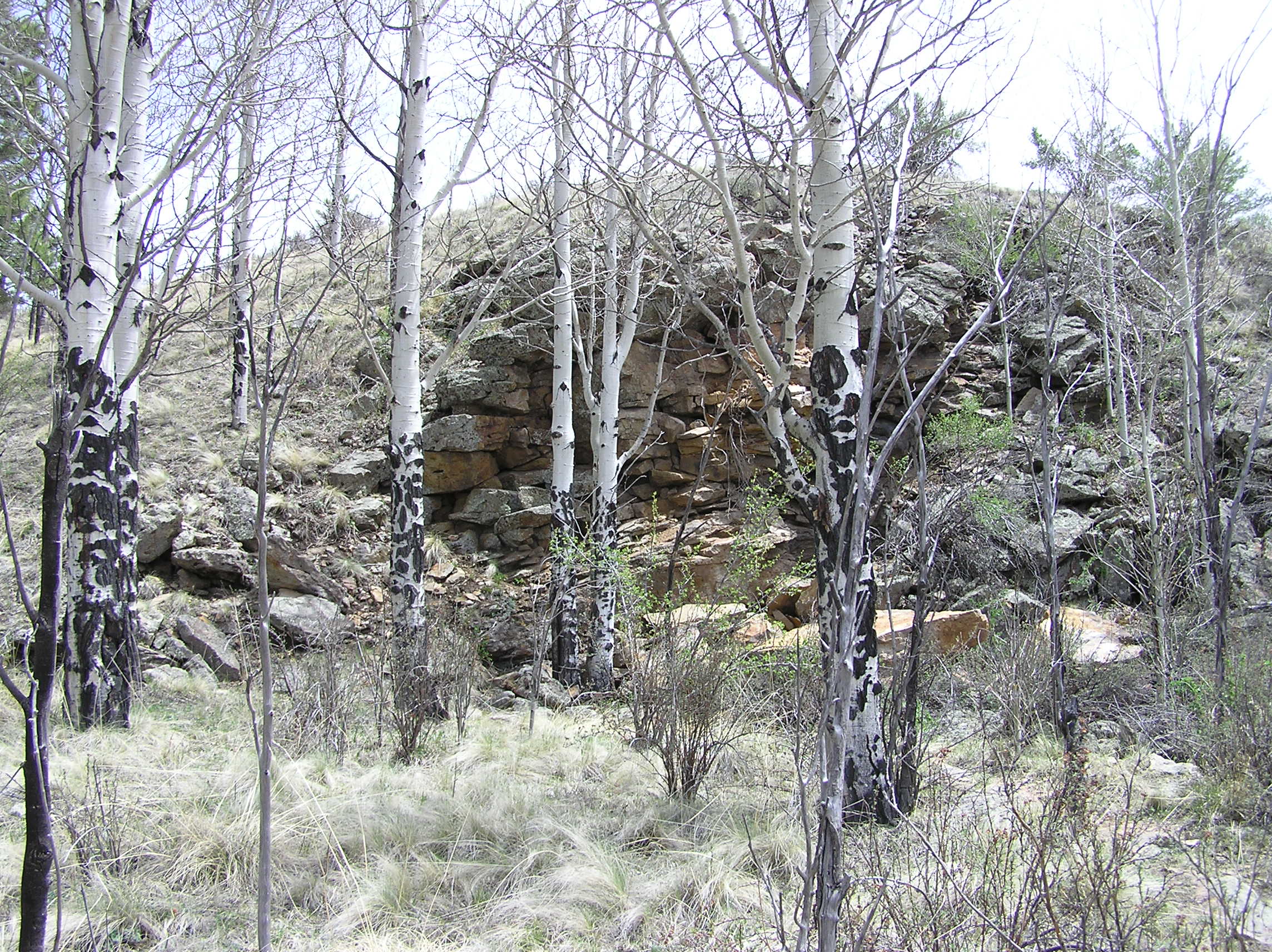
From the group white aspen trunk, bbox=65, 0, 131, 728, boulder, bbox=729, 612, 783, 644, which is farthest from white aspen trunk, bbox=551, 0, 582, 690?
white aspen trunk, bbox=65, 0, 131, 728

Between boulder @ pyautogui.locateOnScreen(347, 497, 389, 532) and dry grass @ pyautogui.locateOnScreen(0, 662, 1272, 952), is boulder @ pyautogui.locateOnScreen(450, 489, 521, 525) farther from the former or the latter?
dry grass @ pyautogui.locateOnScreen(0, 662, 1272, 952)

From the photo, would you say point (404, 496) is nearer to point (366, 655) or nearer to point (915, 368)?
point (366, 655)

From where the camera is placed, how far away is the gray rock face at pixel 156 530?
10508 mm

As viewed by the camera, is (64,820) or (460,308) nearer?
(64,820)

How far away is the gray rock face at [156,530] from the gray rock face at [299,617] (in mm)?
1644

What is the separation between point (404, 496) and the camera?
699cm

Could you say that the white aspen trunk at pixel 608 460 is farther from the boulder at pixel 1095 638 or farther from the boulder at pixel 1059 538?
the boulder at pixel 1059 538

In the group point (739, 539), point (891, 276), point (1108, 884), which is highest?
point (891, 276)

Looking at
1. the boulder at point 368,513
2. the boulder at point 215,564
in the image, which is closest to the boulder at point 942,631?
the boulder at point 368,513

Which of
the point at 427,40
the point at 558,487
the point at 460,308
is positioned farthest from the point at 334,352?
the point at 427,40

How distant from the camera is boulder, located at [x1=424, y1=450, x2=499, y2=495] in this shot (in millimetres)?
13000

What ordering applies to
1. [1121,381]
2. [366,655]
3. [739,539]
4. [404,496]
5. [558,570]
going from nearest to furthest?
[366,655] < [404,496] < [739,539] < [558,570] < [1121,381]

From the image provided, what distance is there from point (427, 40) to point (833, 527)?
19.2 ft

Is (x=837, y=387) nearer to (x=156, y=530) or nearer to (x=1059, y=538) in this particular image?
(x=156, y=530)
